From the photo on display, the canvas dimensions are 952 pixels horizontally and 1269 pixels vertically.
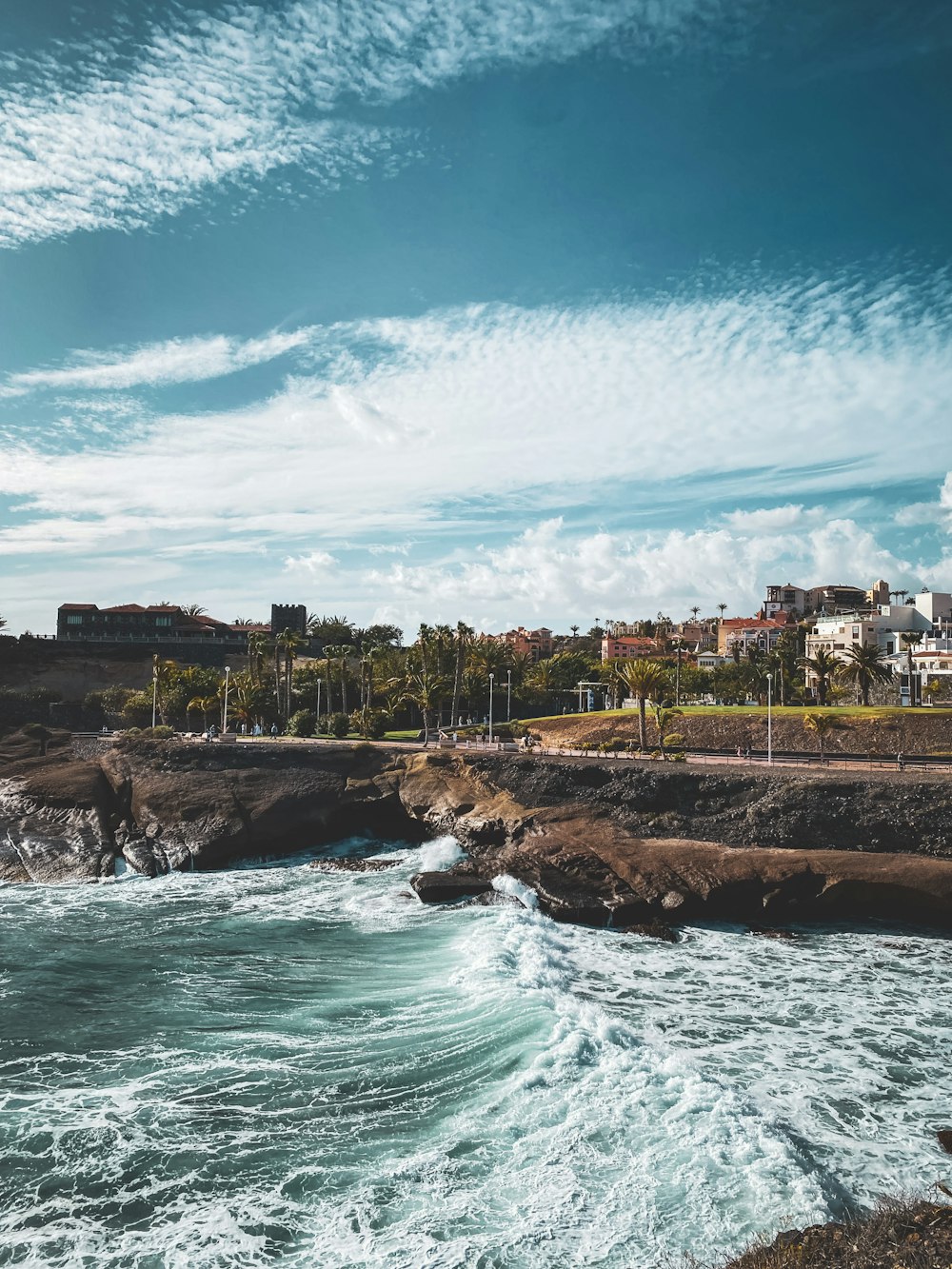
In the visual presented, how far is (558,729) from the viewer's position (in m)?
63.8

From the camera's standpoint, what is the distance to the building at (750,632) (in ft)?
507

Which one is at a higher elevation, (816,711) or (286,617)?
(286,617)

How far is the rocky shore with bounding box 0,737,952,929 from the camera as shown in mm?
25719

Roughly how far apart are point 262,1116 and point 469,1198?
13.0ft

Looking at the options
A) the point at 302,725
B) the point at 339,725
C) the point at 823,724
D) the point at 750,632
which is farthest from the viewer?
the point at 750,632

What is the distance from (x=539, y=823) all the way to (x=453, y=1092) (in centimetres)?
1714

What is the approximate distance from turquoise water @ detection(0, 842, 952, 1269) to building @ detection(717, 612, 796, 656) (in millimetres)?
133371

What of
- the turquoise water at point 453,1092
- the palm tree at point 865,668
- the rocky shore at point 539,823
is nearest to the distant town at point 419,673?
the palm tree at point 865,668

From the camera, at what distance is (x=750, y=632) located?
162500 mm

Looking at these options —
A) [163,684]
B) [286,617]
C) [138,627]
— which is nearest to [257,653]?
[163,684]

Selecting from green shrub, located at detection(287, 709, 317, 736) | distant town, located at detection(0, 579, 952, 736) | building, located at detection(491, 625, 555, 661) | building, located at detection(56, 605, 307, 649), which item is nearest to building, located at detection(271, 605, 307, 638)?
distant town, located at detection(0, 579, 952, 736)

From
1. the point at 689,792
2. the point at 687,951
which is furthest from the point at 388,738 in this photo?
the point at 687,951

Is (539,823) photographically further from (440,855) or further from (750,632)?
(750,632)

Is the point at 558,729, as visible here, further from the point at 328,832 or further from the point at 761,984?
the point at 761,984
